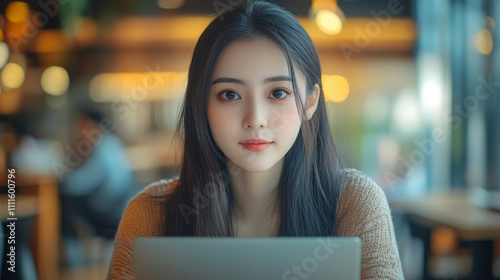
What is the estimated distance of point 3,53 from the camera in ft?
18.0

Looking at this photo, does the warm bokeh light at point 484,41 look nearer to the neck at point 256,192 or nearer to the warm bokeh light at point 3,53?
the neck at point 256,192

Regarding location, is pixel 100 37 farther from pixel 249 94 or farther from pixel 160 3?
pixel 249 94

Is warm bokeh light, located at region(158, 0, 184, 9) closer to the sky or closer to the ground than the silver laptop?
closer to the sky

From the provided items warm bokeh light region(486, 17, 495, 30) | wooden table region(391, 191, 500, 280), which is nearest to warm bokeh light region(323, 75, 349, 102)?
warm bokeh light region(486, 17, 495, 30)

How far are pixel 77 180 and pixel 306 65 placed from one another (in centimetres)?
379

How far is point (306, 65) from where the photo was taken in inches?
57.4

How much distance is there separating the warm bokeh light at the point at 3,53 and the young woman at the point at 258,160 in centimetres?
469

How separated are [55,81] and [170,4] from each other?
191cm

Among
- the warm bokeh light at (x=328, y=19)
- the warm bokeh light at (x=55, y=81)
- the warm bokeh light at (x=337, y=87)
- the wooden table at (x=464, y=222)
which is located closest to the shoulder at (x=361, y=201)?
the wooden table at (x=464, y=222)

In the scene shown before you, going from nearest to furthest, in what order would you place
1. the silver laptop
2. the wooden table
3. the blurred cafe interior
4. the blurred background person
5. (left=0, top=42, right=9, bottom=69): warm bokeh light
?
the silver laptop, the wooden table, the blurred cafe interior, the blurred background person, (left=0, top=42, right=9, bottom=69): warm bokeh light

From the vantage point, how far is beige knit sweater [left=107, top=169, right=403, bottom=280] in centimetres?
132

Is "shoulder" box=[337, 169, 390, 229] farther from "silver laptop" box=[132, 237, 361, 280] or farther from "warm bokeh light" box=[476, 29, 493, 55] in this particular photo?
"warm bokeh light" box=[476, 29, 493, 55]

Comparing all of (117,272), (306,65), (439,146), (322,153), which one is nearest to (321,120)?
(322,153)

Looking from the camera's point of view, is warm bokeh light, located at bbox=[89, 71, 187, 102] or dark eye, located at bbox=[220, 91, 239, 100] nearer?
dark eye, located at bbox=[220, 91, 239, 100]
